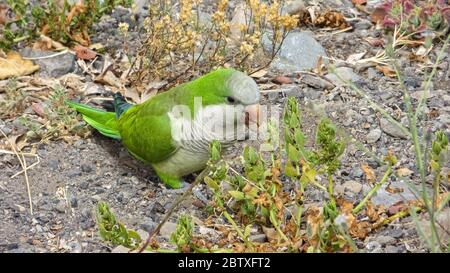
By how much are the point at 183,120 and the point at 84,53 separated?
4.76 ft

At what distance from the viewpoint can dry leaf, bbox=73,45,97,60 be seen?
18.6 ft

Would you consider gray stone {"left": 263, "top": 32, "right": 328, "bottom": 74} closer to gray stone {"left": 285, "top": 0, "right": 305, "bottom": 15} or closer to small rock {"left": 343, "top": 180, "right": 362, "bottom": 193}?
gray stone {"left": 285, "top": 0, "right": 305, "bottom": 15}

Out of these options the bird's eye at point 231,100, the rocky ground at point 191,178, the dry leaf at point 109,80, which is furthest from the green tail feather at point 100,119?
the bird's eye at point 231,100

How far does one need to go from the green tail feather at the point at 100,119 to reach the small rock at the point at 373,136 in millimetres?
1495

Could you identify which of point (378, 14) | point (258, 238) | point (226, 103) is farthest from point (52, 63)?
point (378, 14)

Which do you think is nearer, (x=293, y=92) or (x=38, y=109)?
(x=38, y=109)

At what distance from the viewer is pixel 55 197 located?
14.8 ft

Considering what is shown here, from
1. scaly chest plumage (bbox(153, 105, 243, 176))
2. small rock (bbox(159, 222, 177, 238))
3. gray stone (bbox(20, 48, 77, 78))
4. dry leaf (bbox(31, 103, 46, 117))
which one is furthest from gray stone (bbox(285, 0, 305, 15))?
small rock (bbox(159, 222, 177, 238))

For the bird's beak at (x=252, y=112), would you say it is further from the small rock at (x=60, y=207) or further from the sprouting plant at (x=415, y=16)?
the sprouting plant at (x=415, y=16)

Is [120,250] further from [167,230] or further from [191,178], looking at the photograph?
[191,178]

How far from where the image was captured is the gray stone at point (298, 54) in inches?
225

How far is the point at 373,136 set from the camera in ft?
16.2

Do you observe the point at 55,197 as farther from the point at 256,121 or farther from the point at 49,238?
the point at 256,121

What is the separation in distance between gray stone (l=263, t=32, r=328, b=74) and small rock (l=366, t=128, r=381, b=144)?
2.90 feet
